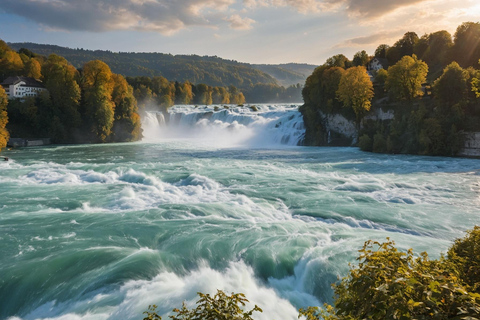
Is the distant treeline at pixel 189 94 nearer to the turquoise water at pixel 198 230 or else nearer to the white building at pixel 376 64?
the white building at pixel 376 64

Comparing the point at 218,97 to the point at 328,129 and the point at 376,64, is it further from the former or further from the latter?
the point at 328,129

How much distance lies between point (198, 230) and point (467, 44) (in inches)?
2459

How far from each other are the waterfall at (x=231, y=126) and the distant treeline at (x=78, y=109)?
8081 mm

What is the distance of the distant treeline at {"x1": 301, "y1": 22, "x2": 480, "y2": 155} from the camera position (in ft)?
101

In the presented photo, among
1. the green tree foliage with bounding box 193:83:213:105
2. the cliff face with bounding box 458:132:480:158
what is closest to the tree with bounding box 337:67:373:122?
the cliff face with bounding box 458:132:480:158

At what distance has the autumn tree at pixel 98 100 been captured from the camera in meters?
45.3

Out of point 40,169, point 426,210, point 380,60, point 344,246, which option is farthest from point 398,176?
point 380,60

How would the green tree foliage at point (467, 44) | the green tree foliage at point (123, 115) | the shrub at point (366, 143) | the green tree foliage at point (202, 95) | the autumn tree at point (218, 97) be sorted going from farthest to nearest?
1. the autumn tree at point (218, 97)
2. the green tree foliage at point (202, 95)
3. the green tree foliage at point (467, 44)
4. the green tree foliage at point (123, 115)
5. the shrub at point (366, 143)

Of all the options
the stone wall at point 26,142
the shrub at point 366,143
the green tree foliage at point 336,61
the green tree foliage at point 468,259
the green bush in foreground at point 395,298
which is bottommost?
the stone wall at point 26,142

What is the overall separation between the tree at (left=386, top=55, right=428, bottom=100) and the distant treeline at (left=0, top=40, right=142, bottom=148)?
117 feet

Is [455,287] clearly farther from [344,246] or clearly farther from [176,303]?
[344,246]

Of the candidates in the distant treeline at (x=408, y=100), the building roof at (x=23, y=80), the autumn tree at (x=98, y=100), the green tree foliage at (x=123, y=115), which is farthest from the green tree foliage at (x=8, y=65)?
the distant treeline at (x=408, y=100)

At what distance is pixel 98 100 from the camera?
45.5 metres

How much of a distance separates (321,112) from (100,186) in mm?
33356
